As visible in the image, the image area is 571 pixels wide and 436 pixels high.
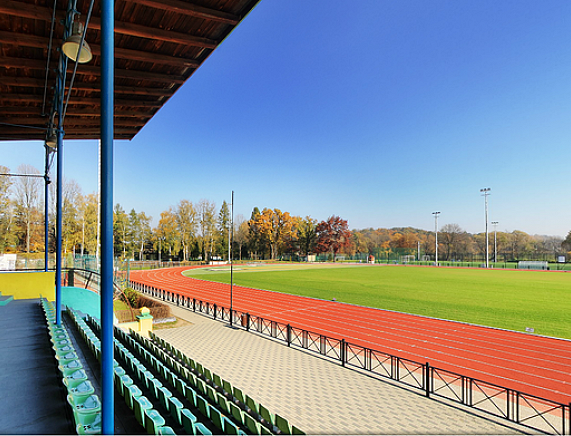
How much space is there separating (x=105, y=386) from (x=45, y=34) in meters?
8.50

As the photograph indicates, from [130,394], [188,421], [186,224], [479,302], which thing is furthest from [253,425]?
[186,224]

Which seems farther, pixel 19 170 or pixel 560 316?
pixel 19 170

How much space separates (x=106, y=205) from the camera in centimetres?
311

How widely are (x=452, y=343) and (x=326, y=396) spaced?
28.5ft

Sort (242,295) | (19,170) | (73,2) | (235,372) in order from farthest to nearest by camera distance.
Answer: (19,170)
(242,295)
(235,372)
(73,2)

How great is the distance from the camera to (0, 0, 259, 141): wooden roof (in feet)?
22.0

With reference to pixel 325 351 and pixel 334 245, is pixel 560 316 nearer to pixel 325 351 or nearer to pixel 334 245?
pixel 325 351

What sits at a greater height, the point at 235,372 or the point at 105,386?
the point at 105,386

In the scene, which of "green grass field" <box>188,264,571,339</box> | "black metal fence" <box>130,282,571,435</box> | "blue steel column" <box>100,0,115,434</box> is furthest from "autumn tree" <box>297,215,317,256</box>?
"blue steel column" <box>100,0,115,434</box>

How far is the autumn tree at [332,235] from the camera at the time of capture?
355 ft

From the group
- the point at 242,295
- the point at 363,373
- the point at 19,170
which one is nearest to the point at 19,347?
the point at 363,373

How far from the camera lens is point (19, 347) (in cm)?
812

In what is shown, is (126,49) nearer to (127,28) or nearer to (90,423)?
(127,28)

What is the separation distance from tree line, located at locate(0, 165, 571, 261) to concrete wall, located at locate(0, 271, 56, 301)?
32.0 feet
